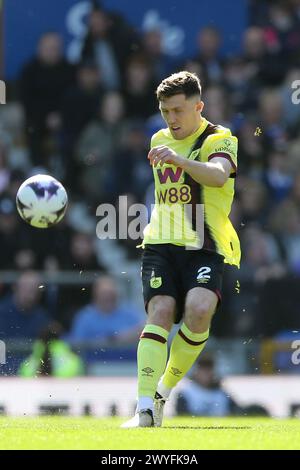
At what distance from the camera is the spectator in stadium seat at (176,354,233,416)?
1052cm

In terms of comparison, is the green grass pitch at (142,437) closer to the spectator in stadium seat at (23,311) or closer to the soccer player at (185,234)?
the soccer player at (185,234)

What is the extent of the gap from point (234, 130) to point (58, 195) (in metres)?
6.20

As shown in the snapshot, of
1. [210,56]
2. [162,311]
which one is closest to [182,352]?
[162,311]

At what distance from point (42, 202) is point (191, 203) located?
112 cm

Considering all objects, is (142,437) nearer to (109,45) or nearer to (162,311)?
(162,311)

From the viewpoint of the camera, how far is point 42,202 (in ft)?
25.9

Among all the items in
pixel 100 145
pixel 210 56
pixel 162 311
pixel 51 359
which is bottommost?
pixel 51 359

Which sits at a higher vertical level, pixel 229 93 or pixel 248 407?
pixel 229 93

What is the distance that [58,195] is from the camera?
794 centimetres

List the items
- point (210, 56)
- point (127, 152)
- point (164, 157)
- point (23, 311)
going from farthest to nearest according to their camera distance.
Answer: point (210, 56)
point (127, 152)
point (23, 311)
point (164, 157)

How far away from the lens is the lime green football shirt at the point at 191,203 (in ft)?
24.3

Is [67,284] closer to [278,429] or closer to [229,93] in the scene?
[229,93]

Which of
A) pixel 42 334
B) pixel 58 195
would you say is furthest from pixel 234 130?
pixel 58 195

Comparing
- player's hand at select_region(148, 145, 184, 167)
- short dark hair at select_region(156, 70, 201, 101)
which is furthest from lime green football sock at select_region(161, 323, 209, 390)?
short dark hair at select_region(156, 70, 201, 101)
